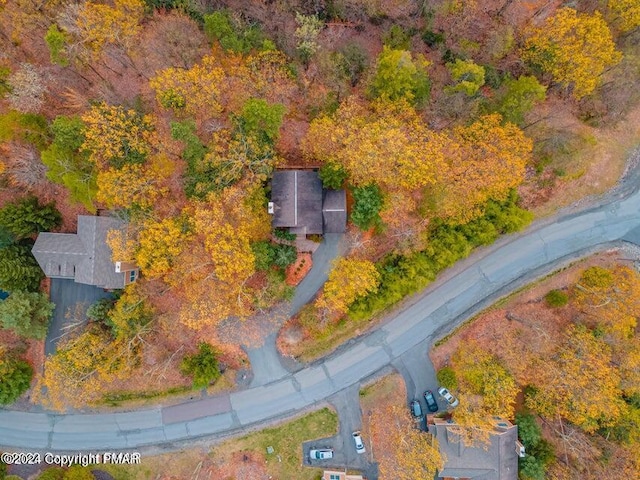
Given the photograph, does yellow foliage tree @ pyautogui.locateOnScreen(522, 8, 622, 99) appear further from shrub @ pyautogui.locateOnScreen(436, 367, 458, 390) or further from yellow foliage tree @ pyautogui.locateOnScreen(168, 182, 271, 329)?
shrub @ pyautogui.locateOnScreen(436, 367, 458, 390)

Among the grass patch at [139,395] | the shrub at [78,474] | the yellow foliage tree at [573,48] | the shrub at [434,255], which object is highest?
the yellow foliage tree at [573,48]

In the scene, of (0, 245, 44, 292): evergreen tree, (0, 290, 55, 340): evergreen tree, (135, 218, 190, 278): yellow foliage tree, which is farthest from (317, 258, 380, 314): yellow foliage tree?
(0, 245, 44, 292): evergreen tree

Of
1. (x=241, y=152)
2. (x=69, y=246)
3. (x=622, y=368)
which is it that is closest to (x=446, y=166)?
(x=241, y=152)

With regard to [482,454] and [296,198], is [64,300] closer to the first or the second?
[296,198]

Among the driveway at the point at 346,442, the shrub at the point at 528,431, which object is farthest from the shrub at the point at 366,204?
the shrub at the point at 528,431

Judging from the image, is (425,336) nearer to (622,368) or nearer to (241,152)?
(622,368)

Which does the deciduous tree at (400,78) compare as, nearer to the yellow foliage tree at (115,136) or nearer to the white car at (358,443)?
the yellow foliage tree at (115,136)
